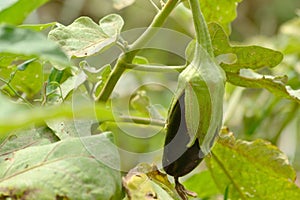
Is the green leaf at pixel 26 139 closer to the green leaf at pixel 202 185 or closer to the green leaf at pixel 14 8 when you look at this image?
the green leaf at pixel 14 8

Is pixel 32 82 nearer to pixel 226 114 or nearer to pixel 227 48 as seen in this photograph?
pixel 227 48

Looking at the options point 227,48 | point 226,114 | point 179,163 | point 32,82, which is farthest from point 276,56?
point 226,114

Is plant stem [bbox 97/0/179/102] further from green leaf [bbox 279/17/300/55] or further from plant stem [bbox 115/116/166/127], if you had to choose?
green leaf [bbox 279/17/300/55]

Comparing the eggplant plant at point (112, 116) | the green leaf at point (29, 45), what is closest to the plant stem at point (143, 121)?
the eggplant plant at point (112, 116)

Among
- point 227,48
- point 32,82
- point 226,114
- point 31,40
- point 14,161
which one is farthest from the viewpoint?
point 226,114

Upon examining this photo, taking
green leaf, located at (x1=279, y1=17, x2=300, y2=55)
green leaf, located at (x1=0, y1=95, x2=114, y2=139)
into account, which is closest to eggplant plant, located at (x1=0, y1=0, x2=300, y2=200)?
green leaf, located at (x1=0, y1=95, x2=114, y2=139)
